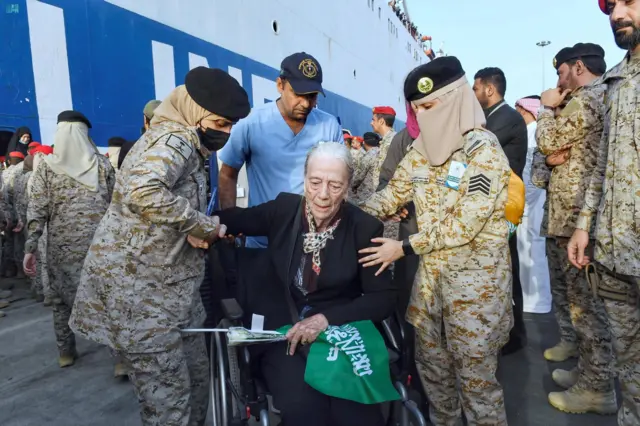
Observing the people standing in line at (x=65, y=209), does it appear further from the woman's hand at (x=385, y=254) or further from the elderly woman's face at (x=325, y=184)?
the woman's hand at (x=385, y=254)

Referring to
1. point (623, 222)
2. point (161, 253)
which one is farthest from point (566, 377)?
point (161, 253)

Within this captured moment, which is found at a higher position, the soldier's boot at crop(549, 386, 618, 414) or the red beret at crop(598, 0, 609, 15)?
the red beret at crop(598, 0, 609, 15)

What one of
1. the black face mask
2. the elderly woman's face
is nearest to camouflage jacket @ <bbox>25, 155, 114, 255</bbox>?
the black face mask

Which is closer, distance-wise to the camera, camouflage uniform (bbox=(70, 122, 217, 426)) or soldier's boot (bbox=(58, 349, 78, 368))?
camouflage uniform (bbox=(70, 122, 217, 426))

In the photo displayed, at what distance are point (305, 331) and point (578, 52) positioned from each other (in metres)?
2.25

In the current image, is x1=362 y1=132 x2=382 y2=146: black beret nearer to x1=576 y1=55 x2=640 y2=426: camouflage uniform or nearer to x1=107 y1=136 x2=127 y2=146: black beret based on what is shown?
x1=107 y1=136 x2=127 y2=146: black beret

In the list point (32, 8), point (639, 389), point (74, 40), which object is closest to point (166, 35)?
point (74, 40)

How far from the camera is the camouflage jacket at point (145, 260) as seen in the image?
4.87ft

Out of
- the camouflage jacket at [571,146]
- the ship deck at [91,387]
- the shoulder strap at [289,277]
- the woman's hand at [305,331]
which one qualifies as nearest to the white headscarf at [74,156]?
the ship deck at [91,387]

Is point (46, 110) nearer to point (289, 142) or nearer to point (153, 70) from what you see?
point (153, 70)

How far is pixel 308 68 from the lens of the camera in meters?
2.04

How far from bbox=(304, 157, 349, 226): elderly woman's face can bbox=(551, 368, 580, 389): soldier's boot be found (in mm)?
1905

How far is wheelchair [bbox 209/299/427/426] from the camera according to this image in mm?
1517

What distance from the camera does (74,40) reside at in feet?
13.4
